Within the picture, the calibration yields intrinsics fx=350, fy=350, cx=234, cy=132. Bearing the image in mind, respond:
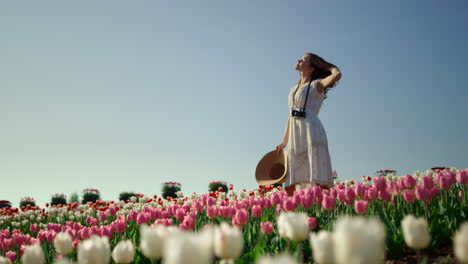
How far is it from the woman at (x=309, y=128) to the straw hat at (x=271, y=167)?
25.6 inches

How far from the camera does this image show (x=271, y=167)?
832 centimetres

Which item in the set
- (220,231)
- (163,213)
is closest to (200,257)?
(220,231)

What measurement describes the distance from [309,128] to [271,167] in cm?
172

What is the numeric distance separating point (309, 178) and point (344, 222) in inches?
238

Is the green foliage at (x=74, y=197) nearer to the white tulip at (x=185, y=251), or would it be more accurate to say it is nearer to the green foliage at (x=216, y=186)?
the green foliage at (x=216, y=186)

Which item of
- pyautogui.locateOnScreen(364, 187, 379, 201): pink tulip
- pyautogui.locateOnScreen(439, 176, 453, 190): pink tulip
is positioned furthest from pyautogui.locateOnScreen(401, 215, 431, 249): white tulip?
pyautogui.locateOnScreen(439, 176, 453, 190): pink tulip

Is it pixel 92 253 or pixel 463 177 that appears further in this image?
pixel 463 177

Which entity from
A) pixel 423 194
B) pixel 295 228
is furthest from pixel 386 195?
pixel 295 228

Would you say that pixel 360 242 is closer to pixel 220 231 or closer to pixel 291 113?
pixel 220 231

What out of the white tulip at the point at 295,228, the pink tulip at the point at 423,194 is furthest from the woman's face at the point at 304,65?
the white tulip at the point at 295,228

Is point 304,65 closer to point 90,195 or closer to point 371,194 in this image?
point 371,194

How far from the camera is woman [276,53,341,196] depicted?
686 centimetres

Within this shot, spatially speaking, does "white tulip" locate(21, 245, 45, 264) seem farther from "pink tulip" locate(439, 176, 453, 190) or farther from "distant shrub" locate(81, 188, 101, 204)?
"distant shrub" locate(81, 188, 101, 204)

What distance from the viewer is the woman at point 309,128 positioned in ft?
22.5
